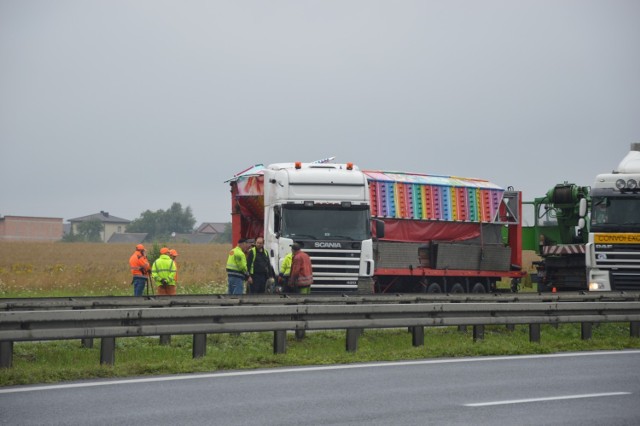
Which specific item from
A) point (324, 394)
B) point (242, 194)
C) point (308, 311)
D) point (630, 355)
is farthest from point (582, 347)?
point (242, 194)

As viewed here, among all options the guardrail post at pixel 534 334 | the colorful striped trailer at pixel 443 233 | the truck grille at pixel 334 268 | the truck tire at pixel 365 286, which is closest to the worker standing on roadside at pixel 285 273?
the truck grille at pixel 334 268

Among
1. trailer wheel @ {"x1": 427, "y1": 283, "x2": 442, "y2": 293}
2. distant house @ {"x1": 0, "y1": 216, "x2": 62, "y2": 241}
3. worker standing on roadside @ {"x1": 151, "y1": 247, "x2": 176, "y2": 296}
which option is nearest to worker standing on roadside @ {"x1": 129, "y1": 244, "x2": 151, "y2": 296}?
worker standing on roadside @ {"x1": 151, "y1": 247, "x2": 176, "y2": 296}

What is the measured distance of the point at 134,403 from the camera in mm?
10367

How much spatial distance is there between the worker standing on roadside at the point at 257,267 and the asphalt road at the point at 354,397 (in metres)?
8.82

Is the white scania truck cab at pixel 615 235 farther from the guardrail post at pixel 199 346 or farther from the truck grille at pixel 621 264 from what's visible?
the guardrail post at pixel 199 346

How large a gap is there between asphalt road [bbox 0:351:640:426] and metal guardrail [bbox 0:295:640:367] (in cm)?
102

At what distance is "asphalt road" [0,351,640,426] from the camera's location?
950 centimetres

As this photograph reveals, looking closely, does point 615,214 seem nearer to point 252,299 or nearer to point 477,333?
point 477,333

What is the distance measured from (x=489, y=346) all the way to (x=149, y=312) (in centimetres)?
553

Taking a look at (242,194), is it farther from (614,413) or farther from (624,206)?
(614,413)

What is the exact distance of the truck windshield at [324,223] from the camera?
77.2 ft

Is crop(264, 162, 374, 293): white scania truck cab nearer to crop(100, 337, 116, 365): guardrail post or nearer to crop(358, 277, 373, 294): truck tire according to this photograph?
crop(358, 277, 373, 294): truck tire

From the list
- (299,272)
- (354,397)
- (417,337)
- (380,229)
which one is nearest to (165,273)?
(299,272)

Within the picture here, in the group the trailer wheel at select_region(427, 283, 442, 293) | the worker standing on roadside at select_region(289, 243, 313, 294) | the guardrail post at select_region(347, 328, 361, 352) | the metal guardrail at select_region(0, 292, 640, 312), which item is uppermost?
the worker standing on roadside at select_region(289, 243, 313, 294)
